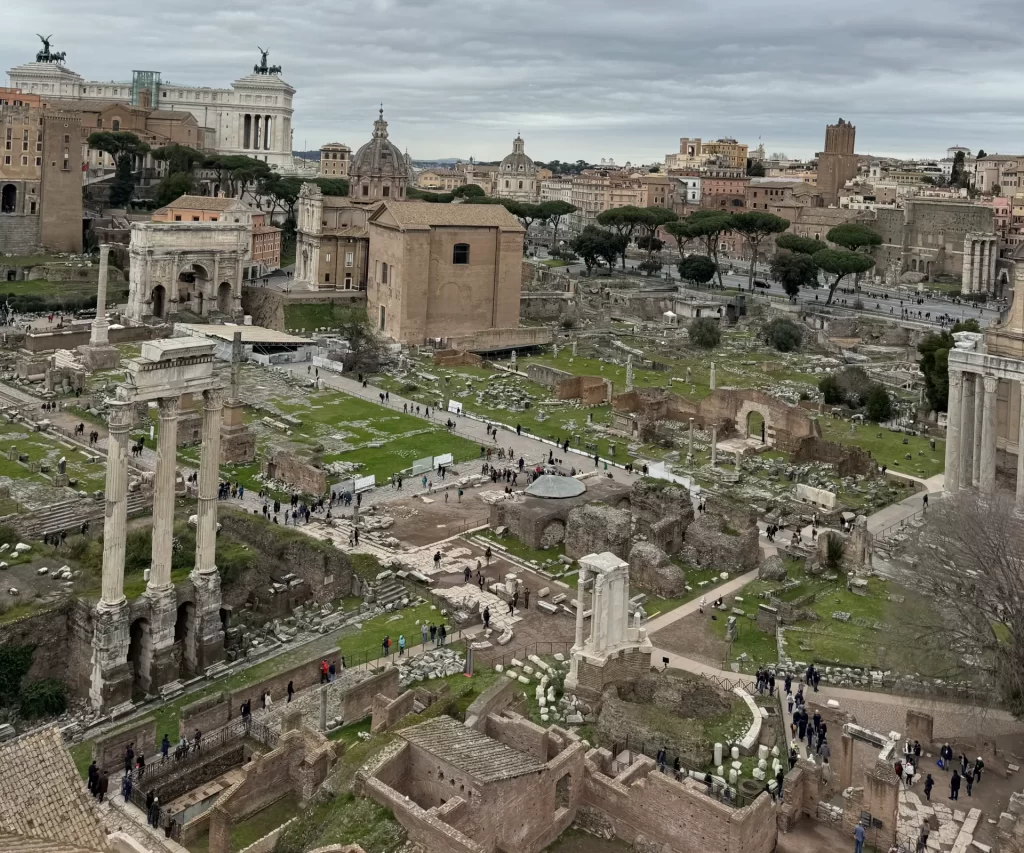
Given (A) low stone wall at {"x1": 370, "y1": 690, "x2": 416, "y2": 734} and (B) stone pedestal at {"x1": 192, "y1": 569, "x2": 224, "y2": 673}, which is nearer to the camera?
(A) low stone wall at {"x1": 370, "y1": 690, "x2": 416, "y2": 734}

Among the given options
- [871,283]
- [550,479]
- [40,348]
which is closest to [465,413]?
[550,479]

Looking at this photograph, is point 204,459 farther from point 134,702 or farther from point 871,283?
point 871,283

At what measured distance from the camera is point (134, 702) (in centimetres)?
2114

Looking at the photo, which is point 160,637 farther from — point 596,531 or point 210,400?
point 596,531

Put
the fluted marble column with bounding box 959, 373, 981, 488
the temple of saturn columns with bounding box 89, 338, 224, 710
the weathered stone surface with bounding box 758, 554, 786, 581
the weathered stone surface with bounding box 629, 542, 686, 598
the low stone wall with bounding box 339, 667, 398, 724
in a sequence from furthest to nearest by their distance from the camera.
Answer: the fluted marble column with bounding box 959, 373, 981, 488 → the weathered stone surface with bounding box 758, 554, 786, 581 → the weathered stone surface with bounding box 629, 542, 686, 598 → the temple of saturn columns with bounding box 89, 338, 224, 710 → the low stone wall with bounding box 339, 667, 398, 724

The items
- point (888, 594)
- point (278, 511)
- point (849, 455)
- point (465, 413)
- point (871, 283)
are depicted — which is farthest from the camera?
point (871, 283)

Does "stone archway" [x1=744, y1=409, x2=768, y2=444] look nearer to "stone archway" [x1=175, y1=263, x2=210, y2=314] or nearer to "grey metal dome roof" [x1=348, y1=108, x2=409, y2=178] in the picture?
"stone archway" [x1=175, y1=263, x2=210, y2=314]

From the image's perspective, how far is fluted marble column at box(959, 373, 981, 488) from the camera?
3041 cm

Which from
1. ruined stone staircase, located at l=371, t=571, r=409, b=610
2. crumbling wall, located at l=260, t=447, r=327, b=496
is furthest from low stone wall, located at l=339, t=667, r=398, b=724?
crumbling wall, located at l=260, t=447, r=327, b=496

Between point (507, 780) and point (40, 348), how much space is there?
142 feet

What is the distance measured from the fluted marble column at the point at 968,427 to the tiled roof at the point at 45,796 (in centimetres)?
2508

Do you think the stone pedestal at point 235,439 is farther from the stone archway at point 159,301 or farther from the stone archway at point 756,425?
the stone archway at point 159,301

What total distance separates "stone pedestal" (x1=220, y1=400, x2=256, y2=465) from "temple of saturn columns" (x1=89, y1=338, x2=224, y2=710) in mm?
13991

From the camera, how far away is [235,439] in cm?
3628
